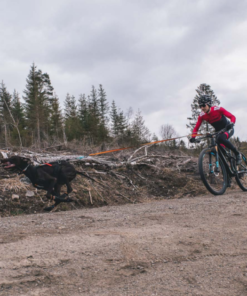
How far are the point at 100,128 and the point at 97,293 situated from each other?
35702 mm

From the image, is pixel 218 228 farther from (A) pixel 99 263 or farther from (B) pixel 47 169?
(B) pixel 47 169

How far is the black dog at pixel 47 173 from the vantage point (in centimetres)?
558

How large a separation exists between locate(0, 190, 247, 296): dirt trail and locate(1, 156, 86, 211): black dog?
1.55m

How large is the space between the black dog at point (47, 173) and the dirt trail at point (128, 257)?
61.1 inches

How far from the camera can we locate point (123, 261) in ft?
8.42

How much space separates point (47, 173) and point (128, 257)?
11.8 ft

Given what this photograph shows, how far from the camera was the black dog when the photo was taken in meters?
5.58

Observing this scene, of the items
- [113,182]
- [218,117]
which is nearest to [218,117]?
[218,117]

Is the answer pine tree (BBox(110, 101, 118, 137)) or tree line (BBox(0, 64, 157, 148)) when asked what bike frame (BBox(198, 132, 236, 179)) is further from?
pine tree (BBox(110, 101, 118, 137))

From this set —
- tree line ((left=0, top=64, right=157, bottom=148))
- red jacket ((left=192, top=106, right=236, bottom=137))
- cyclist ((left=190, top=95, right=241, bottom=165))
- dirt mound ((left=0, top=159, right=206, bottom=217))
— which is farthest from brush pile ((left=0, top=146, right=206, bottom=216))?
tree line ((left=0, top=64, right=157, bottom=148))

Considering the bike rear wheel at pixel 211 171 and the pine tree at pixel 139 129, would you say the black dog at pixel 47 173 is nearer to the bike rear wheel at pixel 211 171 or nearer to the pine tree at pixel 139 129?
the bike rear wheel at pixel 211 171

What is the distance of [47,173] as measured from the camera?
5.81 metres

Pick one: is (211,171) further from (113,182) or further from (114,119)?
(114,119)

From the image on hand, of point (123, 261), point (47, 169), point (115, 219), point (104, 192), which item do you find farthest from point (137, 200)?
point (123, 261)
